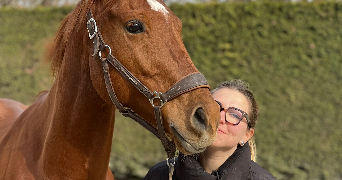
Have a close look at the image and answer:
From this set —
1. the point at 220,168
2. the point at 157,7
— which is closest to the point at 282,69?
the point at 220,168

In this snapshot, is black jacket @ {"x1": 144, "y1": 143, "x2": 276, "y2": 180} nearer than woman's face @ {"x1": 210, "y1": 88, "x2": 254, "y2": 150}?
Yes

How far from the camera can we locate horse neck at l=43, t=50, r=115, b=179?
195 cm

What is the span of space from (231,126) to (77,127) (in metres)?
0.97

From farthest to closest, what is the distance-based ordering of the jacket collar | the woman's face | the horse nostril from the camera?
the woman's face, the jacket collar, the horse nostril

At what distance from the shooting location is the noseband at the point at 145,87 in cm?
163

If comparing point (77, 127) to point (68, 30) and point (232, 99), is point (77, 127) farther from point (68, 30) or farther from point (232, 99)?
point (232, 99)

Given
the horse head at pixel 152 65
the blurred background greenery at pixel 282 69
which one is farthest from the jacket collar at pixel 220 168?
the blurred background greenery at pixel 282 69

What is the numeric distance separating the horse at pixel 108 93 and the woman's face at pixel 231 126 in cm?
55

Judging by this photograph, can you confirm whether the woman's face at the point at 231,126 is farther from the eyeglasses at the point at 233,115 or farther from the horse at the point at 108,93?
the horse at the point at 108,93

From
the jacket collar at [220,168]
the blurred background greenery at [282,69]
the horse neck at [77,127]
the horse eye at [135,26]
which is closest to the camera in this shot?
the horse eye at [135,26]

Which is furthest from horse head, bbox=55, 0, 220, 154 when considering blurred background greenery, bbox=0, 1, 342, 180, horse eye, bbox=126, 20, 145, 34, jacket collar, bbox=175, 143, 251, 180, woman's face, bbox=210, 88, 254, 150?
blurred background greenery, bbox=0, 1, 342, 180

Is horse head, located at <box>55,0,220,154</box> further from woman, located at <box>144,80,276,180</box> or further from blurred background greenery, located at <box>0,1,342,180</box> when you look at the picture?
blurred background greenery, located at <box>0,1,342,180</box>

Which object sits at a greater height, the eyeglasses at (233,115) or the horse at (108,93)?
the eyeglasses at (233,115)

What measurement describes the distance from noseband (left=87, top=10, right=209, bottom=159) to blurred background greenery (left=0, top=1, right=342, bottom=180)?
14.6 feet
